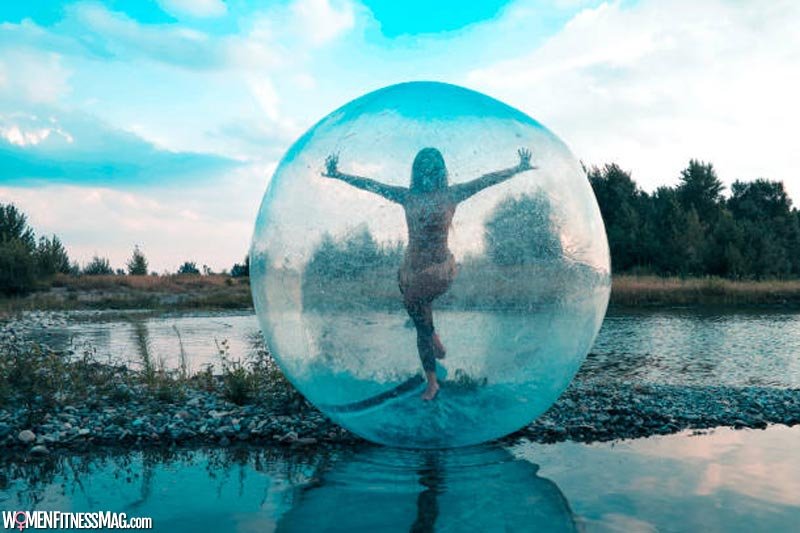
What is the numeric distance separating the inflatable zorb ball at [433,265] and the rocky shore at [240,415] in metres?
1.34

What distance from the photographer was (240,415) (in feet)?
21.2

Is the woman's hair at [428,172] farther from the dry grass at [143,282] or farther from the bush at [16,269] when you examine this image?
the dry grass at [143,282]

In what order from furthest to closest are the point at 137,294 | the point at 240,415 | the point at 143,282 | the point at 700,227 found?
the point at 700,227 → the point at 143,282 → the point at 137,294 → the point at 240,415

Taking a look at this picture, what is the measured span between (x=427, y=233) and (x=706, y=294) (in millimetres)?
25670

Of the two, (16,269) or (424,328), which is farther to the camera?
(16,269)

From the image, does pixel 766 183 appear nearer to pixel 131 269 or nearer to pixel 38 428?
pixel 131 269

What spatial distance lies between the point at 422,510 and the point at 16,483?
9.45 feet

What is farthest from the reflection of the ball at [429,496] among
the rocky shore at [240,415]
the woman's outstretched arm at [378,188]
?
the woman's outstretched arm at [378,188]

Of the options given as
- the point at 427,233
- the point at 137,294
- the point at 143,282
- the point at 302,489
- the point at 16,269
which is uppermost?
the point at 16,269

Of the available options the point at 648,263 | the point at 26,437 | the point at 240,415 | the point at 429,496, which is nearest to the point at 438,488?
the point at 429,496

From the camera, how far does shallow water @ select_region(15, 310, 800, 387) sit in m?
10.6

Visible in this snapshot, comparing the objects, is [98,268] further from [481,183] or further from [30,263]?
[481,183]

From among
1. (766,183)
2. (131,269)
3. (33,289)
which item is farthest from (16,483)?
(766,183)

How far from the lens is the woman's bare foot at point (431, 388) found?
444 cm
